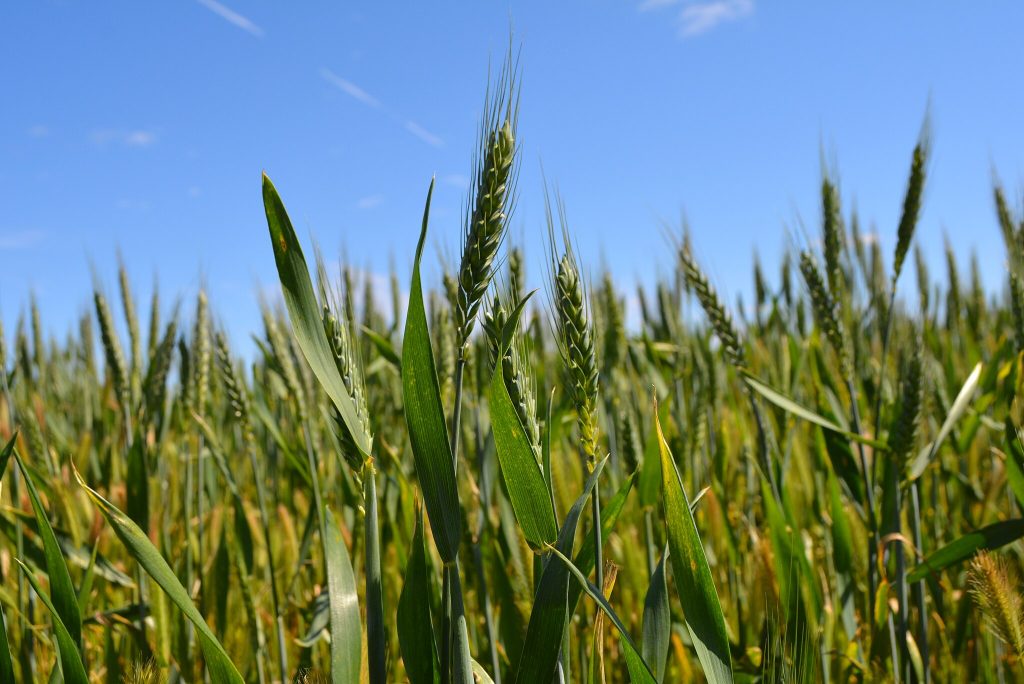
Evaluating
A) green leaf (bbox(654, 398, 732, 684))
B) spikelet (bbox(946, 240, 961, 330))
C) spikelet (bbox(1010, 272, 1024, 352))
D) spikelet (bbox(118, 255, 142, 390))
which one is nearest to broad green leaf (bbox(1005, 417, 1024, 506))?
spikelet (bbox(1010, 272, 1024, 352))

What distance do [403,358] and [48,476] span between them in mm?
1575

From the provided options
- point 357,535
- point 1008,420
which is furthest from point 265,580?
point 1008,420

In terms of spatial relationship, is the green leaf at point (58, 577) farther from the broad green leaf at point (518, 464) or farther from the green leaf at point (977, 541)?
the green leaf at point (977, 541)

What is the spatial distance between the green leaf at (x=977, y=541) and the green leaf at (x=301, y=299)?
1094mm

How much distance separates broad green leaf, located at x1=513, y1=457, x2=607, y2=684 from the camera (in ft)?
2.56

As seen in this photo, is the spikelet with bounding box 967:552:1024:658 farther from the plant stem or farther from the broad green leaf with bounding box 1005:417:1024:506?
the plant stem

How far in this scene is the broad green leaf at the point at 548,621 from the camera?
0.78m

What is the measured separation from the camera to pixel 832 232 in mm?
1673

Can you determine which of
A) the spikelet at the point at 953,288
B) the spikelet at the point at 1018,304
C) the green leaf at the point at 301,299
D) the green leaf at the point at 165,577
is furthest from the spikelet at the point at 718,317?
the spikelet at the point at 953,288

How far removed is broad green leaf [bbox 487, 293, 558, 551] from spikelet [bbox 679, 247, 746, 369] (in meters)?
0.82

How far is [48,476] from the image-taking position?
1922mm

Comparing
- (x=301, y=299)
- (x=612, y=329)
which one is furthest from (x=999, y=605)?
(x=612, y=329)

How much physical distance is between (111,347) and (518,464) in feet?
4.01

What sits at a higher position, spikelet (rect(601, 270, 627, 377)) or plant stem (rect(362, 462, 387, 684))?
spikelet (rect(601, 270, 627, 377))
